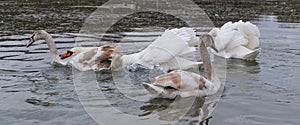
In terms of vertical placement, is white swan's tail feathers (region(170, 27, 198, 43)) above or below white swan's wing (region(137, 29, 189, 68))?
above

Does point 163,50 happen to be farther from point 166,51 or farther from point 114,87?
point 114,87

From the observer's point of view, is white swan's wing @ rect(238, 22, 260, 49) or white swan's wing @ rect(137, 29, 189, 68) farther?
white swan's wing @ rect(238, 22, 260, 49)

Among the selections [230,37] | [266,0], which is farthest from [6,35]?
[266,0]

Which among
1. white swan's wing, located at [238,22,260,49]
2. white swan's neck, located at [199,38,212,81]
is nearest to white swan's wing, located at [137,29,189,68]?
white swan's neck, located at [199,38,212,81]

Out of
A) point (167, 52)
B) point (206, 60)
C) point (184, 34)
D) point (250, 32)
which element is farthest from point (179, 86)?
point (250, 32)

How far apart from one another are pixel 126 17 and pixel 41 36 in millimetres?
9479

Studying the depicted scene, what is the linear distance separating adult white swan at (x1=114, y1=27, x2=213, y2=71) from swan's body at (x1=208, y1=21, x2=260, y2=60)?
162 centimetres

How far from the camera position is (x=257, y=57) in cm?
1159

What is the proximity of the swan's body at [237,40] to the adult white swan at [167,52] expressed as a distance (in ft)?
5.32

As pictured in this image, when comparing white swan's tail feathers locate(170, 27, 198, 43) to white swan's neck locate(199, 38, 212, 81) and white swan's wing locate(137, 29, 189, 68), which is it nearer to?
white swan's wing locate(137, 29, 189, 68)

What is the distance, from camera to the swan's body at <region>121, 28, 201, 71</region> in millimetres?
9406

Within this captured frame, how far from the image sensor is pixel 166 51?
9.43 meters

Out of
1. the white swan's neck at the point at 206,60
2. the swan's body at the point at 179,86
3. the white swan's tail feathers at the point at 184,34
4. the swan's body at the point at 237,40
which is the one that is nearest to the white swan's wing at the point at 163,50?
the white swan's tail feathers at the point at 184,34

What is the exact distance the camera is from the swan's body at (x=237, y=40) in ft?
36.7
